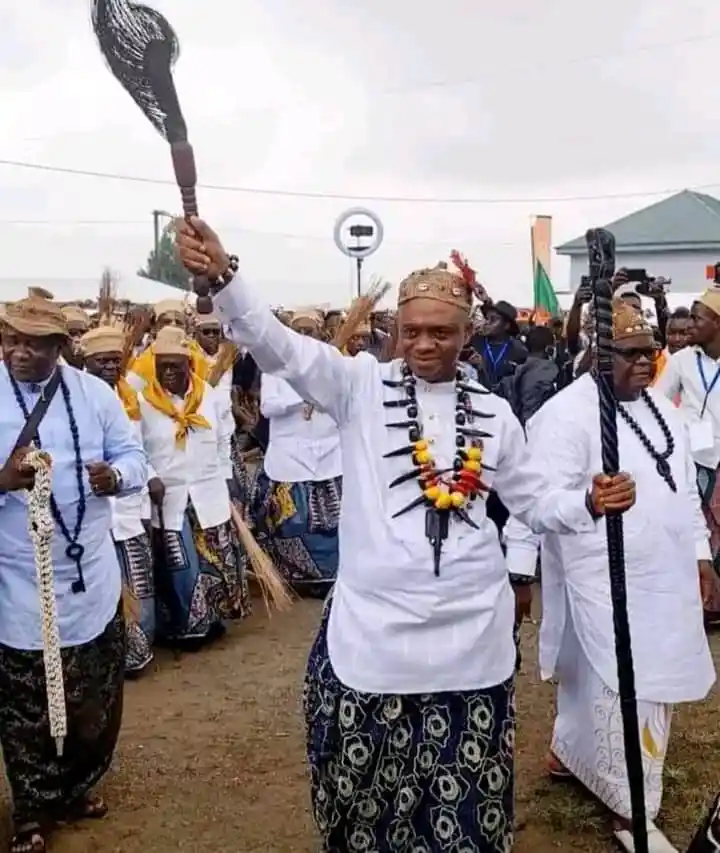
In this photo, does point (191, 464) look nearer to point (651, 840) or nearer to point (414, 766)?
point (651, 840)

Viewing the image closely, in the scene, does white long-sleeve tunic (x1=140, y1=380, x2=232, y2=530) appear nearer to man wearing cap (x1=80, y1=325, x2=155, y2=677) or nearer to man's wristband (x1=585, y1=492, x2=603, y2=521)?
man wearing cap (x1=80, y1=325, x2=155, y2=677)

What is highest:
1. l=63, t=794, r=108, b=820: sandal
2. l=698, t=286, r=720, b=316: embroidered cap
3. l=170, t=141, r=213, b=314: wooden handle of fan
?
l=170, t=141, r=213, b=314: wooden handle of fan

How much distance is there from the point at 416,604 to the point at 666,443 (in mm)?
1462

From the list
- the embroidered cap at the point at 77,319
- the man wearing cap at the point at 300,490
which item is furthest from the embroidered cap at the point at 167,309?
the man wearing cap at the point at 300,490

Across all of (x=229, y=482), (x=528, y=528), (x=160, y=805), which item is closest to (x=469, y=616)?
(x=528, y=528)

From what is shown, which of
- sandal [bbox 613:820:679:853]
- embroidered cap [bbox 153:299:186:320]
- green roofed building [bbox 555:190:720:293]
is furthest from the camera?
green roofed building [bbox 555:190:720:293]

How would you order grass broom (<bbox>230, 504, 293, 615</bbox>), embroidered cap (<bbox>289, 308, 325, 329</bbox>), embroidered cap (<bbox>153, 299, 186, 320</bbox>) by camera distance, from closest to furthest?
grass broom (<bbox>230, 504, 293, 615</bbox>)
embroidered cap (<bbox>153, 299, 186, 320</bbox>)
embroidered cap (<bbox>289, 308, 325, 329</bbox>)

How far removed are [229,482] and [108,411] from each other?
4.07 meters

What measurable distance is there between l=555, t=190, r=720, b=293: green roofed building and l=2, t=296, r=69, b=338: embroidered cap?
23218 mm

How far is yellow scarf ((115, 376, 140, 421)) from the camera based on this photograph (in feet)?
22.6

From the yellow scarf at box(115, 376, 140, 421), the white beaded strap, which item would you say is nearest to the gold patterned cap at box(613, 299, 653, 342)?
the white beaded strap

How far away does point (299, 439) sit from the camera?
28.6 ft

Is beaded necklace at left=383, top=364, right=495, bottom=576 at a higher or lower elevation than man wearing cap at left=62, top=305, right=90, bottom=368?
lower

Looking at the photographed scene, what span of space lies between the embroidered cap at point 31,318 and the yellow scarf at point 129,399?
8.20 feet
